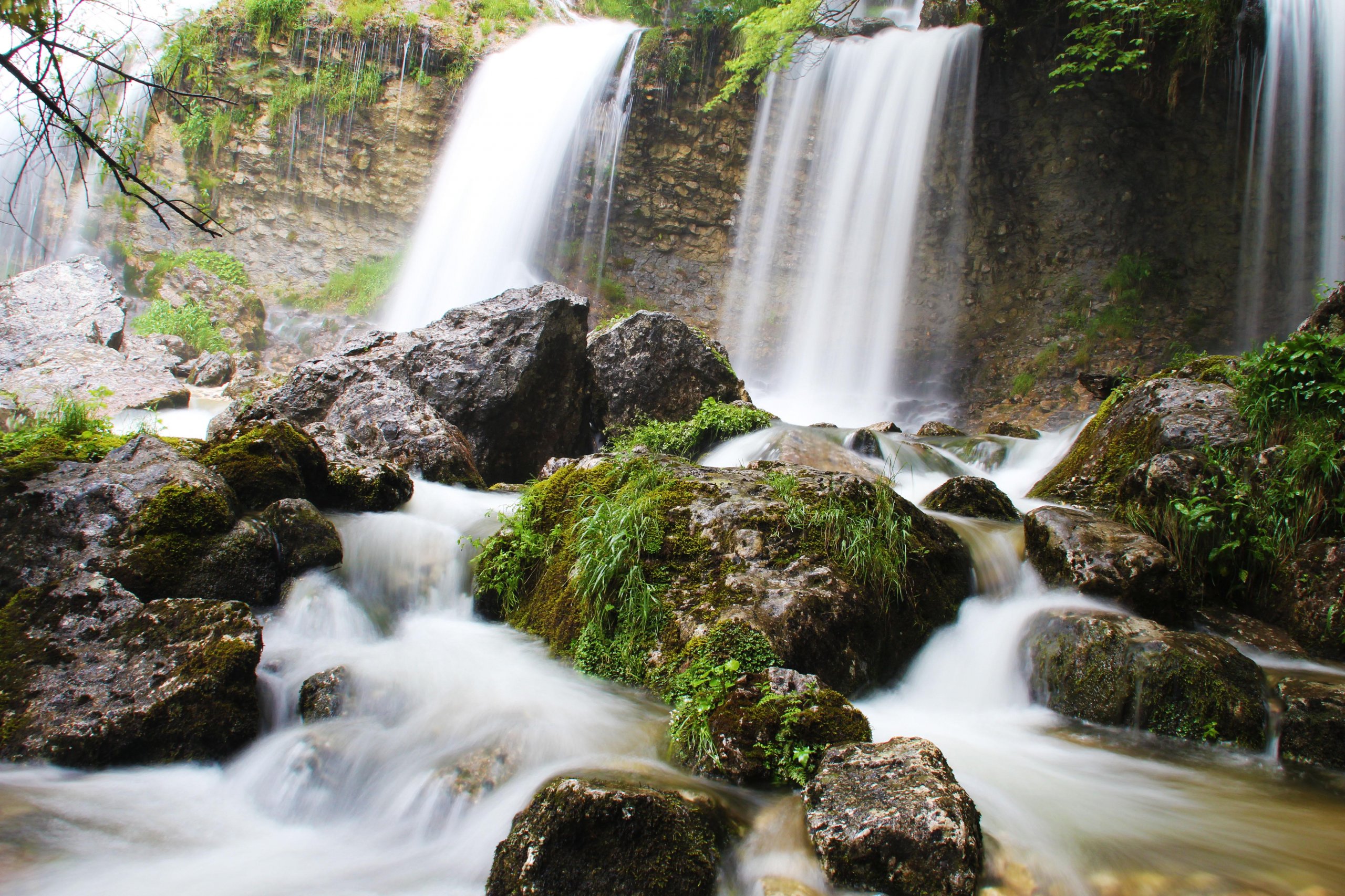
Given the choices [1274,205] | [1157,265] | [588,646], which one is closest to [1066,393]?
[1157,265]

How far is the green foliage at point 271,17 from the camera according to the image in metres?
18.8

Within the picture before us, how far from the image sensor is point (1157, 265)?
1432 cm

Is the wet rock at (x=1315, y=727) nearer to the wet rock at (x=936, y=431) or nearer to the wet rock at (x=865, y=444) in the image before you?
the wet rock at (x=865, y=444)

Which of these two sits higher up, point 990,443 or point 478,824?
point 990,443

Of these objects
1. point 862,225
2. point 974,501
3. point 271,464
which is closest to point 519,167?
point 862,225

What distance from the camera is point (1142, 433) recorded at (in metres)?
6.39

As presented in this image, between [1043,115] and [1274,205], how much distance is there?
4.58 meters

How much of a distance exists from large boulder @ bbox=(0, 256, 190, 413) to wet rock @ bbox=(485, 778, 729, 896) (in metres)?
10.3

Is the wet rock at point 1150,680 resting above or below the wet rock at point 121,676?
above

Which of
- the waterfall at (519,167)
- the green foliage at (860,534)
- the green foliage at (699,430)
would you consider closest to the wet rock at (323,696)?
the green foliage at (860,534)

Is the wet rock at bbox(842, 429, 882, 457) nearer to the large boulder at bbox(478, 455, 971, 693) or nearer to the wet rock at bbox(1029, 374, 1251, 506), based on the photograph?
the wet rock at bbox(1029, 374, 1251, 506)

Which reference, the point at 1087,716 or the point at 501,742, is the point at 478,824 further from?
the point at 1087,716

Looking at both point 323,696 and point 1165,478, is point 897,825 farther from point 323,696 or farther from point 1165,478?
point 1165,478

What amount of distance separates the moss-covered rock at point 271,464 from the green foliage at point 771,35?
12.5 metres
